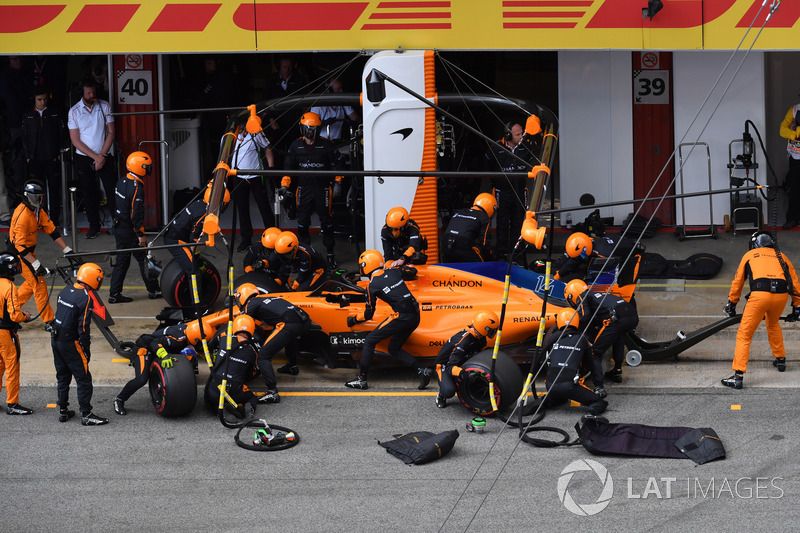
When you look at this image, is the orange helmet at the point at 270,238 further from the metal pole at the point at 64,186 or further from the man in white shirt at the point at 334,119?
the metal pole at the point at 64,186

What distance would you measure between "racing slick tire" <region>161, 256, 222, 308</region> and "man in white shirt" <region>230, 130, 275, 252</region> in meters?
2.60

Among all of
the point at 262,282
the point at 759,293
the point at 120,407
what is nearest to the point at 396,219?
the point at 262,282

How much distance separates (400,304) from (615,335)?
2.35m

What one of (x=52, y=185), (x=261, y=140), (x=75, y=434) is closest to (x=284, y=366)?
(x=75, y=434)

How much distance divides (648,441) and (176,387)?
4.71m

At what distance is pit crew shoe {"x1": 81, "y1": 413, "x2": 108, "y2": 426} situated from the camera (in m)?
11.9

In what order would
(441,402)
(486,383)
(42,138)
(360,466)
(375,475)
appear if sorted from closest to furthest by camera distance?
(375,475) → (360,466) → (486,383) → (441,402) → (42,138)

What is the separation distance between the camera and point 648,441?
36.2 ft

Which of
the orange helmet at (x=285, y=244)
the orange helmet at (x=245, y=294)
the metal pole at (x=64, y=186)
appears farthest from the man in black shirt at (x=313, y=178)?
the orange helmet at (x=245, y=294)

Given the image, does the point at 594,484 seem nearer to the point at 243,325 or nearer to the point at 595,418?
the point at 595,418

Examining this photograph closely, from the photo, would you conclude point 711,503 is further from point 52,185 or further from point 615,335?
point 52,185

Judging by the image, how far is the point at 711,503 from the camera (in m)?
9.84

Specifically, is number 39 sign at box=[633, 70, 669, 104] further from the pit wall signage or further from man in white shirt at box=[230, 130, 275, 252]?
man in white shirt at box=[230, 130, 275, 252]

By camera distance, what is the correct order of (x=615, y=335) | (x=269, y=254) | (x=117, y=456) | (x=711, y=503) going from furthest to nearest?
(x=269, y=254) < (x=615, y=335) < (x=117, y=456) < (x=711, y=503)
